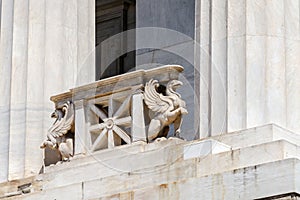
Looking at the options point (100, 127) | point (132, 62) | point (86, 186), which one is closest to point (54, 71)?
point (100, 127)

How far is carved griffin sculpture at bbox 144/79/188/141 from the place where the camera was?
24.3 m

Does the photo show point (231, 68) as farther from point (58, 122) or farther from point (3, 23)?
point (3, 23)

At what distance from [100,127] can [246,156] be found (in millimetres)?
3372

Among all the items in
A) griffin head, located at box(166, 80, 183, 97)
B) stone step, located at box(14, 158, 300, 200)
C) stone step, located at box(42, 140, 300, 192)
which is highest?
griffin head, located at box(166, 80, 183, 97)

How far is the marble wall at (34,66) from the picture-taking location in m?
26.5

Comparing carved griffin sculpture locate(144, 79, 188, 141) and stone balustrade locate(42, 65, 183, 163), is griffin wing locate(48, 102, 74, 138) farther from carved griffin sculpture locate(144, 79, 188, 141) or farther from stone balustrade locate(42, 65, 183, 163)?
carved griffin sculpture locate(144, 79, 188, 141)

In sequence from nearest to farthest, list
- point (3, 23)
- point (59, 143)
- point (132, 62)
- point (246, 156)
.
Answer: point (246, 156)
point (59, 143)
point (3, 23)
point (132, 62)

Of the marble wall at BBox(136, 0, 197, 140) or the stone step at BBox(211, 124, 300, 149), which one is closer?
the stone step at BBox(211, 124, 300, 149)

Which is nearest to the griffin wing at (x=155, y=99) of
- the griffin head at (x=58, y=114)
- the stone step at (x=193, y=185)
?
the stone step at (x=193, y=185)

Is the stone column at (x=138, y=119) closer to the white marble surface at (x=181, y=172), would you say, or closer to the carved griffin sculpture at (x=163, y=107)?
the carved griffin sculpture at (x=163, y=107)

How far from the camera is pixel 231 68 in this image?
2412cm

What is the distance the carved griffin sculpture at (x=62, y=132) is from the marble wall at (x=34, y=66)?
0.74 meters

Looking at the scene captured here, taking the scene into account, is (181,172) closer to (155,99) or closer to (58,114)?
(155,99)

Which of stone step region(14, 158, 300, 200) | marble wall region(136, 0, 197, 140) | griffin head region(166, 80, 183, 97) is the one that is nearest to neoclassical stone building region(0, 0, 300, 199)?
stone step region(14, 158, 300, 200)
